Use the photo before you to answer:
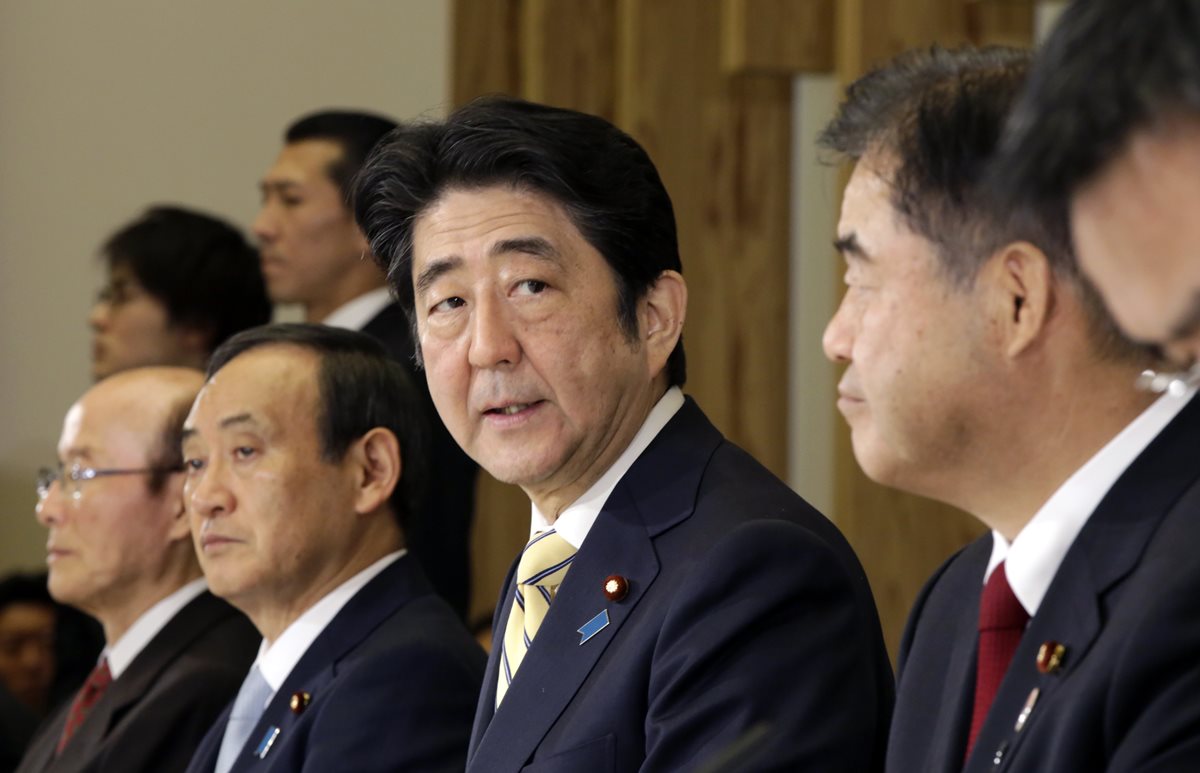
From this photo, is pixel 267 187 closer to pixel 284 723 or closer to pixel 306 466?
pixel 306 466

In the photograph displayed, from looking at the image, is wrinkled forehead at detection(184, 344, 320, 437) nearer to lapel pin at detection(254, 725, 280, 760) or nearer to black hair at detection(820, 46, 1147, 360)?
lapel pin at detection(254, 725, 280, 760)

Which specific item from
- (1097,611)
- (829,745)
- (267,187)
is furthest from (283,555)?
→ (267,187)

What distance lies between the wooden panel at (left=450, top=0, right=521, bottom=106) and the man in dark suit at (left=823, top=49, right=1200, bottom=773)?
339cm

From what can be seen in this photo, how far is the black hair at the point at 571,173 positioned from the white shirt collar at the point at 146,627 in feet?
3.49

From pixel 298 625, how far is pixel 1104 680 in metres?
Answer: 1.41

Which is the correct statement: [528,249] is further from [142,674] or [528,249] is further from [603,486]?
[142,674]

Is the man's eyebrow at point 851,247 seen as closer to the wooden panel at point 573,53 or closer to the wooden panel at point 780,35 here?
the wooden panel at point 780,35

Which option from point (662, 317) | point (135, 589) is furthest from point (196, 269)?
point (662, 317)

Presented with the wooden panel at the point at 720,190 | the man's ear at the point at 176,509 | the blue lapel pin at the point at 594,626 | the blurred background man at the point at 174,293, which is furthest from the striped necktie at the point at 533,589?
the wooden panel at the point at 720,190

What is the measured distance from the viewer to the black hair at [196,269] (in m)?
3.90

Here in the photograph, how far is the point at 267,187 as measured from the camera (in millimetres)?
3848

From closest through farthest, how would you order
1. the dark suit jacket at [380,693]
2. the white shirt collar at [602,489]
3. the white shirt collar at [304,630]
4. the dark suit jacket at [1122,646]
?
the dark suit jacket at [1122,646] < the white shirt collar at [602,489] < the dark suit jacket at [380,693] < the white shirt collar at [304,630]

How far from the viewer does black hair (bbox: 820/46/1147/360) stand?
137 cm

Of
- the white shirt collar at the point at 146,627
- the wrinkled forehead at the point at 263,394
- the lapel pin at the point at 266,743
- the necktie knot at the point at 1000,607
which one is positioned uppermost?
the necktie knot at the point at 1000,607
